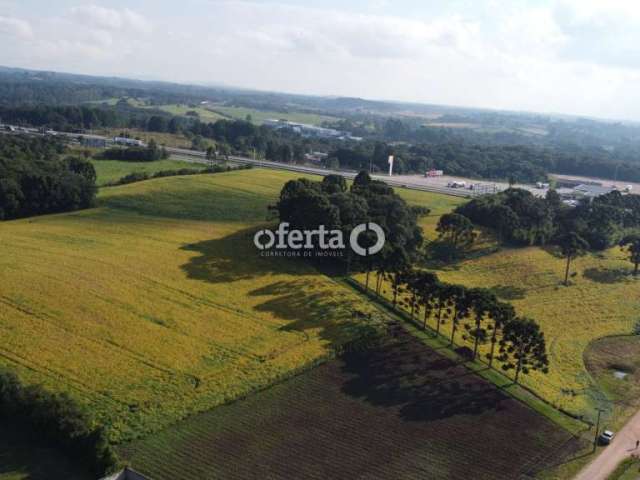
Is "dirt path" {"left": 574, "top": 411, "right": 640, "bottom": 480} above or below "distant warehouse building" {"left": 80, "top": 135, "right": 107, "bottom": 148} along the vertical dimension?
below

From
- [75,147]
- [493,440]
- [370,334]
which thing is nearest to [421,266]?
[370,334]

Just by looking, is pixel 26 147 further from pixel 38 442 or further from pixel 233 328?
pixel 38 442

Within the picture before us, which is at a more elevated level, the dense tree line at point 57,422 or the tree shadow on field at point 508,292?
the tree shadow on field at point 508,292

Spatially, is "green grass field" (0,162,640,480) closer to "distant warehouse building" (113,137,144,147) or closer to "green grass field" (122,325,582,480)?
"green grass field" (122,325,582,480)

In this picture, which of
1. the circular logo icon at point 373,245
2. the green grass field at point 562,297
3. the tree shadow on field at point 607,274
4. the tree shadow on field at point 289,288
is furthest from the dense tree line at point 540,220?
the tree shadow on field at point 289,288

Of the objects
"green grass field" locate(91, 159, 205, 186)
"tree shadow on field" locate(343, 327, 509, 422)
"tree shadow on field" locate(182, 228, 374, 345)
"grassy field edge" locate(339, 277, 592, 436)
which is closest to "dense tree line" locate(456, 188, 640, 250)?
"tree shadow on field" locate(182, 228, 374, 345)

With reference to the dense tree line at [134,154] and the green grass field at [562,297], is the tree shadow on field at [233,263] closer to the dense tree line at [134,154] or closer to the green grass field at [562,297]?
the green grass field at [562,297]

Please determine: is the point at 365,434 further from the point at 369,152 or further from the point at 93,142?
the point at 93,142
